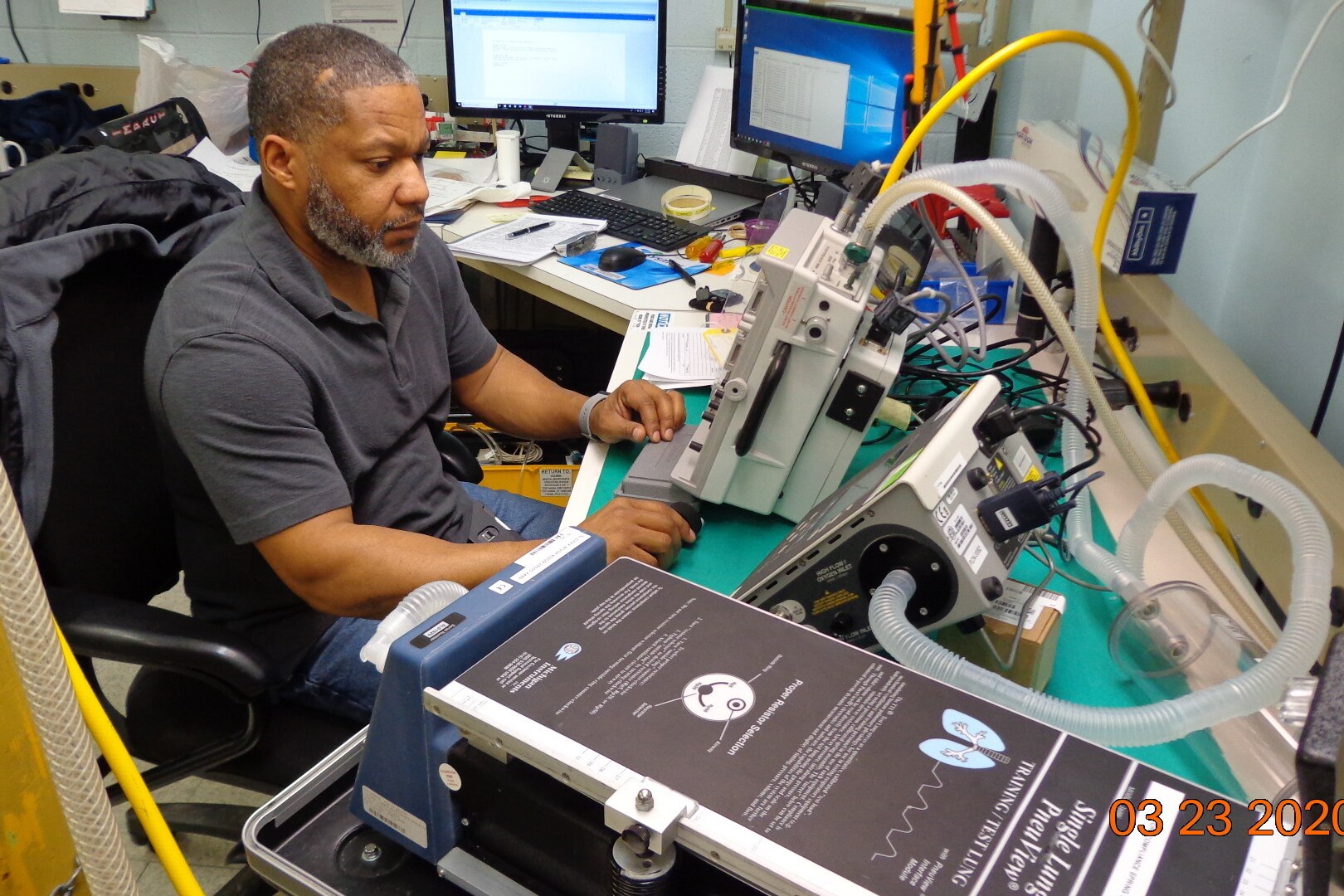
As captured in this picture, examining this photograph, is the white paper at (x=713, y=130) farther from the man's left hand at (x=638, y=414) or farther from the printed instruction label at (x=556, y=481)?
the man's left hand at (x=638, y=414)

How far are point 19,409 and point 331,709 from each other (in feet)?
1.70

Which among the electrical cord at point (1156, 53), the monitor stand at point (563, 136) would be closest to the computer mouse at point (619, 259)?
the monitor stand at point (563, 136)

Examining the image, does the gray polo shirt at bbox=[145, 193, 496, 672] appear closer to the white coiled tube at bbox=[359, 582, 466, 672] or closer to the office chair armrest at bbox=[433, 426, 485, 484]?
the office chair armrest at bbox=[433, 426, 485, 484]

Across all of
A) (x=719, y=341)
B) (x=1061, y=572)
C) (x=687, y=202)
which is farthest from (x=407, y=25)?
(x=1061, y=572)

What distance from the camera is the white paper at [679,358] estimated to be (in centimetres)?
160

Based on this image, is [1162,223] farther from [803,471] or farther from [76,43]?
[76,43]

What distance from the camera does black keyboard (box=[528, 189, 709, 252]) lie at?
2172mm

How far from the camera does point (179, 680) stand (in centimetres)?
125

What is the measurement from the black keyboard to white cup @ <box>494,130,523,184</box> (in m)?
0.18

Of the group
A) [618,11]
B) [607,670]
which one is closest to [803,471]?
[607,670]

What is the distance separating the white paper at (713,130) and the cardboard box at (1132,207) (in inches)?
39.4

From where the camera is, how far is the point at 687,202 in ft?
7.68

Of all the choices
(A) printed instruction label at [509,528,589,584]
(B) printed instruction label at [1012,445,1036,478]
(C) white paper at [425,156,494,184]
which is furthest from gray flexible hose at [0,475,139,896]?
(C) white paper at [425,156,494,184]

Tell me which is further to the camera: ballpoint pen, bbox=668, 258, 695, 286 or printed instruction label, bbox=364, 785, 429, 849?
ballpoint pen, bbox=668, 258, 695, 286
